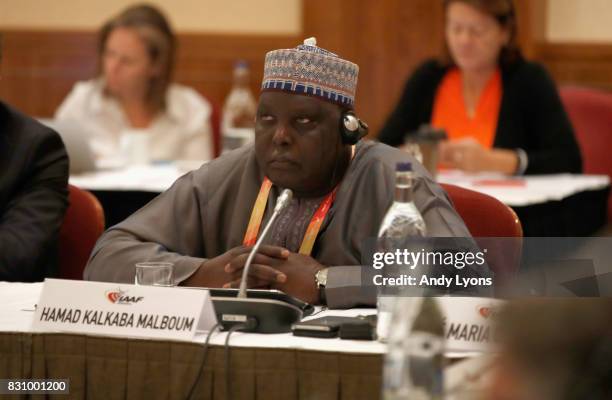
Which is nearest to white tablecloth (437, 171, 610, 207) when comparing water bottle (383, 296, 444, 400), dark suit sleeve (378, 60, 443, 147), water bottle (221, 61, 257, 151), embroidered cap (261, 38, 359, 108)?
dark suit sleeve (378, 60, 443, 147)

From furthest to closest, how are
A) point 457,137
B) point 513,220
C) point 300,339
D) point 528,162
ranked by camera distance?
point 457,137
point 528,162
point 513,220
point 300,339

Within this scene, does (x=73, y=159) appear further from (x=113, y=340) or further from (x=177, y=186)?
(x=113, y=340)

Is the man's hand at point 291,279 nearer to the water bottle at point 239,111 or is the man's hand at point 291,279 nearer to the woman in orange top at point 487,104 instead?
the woman in orange top at point 487,104

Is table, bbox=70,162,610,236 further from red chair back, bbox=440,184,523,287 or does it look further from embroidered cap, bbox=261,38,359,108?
embroidered cap, bbox=261,38,359,108

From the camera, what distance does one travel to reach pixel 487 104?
17.0 feet

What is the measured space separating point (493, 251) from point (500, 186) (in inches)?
84.1

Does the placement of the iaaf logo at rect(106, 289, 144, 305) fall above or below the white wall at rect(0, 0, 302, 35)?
below

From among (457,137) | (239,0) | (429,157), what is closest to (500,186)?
(429,157)

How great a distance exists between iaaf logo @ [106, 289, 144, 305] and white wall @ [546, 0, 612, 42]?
204 inches

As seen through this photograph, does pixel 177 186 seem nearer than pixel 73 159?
Yes

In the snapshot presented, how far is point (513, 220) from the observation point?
2.79 metres

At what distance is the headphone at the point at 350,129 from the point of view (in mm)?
2570

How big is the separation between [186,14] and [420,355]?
637 cm

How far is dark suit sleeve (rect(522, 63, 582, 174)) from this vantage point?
15.9 ft
